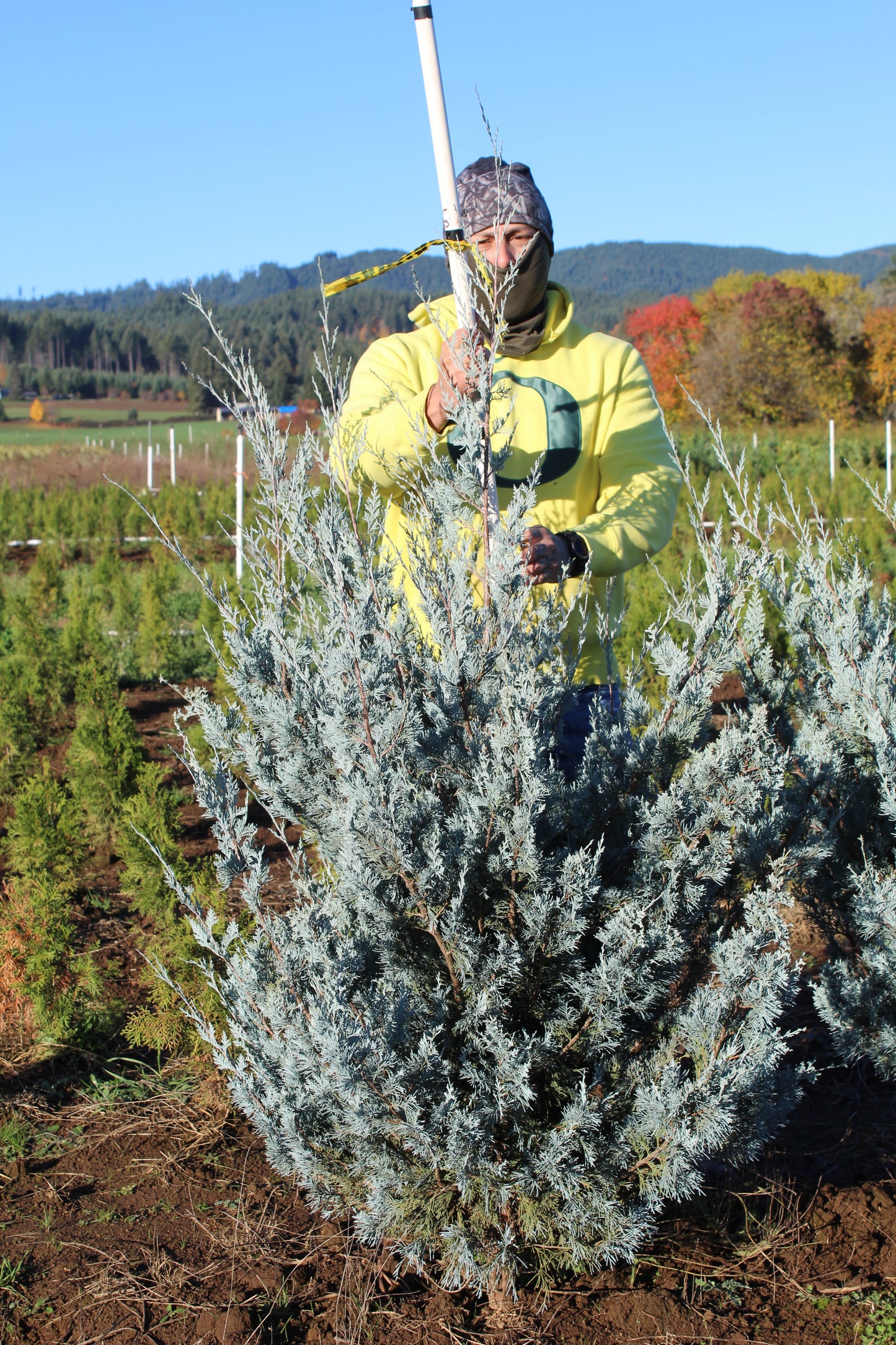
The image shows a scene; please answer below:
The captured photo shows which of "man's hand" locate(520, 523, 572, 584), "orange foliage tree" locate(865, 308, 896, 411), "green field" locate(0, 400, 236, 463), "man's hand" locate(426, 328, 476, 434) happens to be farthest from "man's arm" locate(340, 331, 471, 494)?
"orange foliage tree" locate(865, 308, 896, 411)

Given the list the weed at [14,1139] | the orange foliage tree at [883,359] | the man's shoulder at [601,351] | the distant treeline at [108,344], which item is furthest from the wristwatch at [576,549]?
the distant treeline at [108,344]

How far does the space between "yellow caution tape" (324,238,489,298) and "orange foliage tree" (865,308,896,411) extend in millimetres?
48763

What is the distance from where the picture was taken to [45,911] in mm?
3137

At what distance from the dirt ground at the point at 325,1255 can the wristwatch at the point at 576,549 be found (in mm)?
982

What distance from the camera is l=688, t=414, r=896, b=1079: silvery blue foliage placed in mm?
2275

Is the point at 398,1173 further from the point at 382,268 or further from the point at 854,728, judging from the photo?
the point at 382,268

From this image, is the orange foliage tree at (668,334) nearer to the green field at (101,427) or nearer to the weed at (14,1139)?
the green field at (101,427)

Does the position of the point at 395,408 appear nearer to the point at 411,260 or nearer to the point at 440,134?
the point at 411,260

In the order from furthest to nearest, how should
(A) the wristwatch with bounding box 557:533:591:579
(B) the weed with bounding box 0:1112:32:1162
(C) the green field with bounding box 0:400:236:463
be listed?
(C) the green field with bounding box 0:400:236:463 < (B) the weed with bounding box 0:1112:32:1162 < (A) the wristwatch with bounding box 557:533:591:579

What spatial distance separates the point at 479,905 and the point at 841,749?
1.18 meters

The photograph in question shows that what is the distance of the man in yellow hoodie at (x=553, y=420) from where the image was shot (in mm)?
2031

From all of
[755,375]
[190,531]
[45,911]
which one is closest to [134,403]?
[755,375]

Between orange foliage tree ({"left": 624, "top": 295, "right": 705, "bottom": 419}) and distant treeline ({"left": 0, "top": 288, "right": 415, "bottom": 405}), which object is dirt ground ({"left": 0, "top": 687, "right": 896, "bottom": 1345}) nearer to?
orange foliage tree ({"left": 624, "top": 295, "right": 705, "bottom": 419})

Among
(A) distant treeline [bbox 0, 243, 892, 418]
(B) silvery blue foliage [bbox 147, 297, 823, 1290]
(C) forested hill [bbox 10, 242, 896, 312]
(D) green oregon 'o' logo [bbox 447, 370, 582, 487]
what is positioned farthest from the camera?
(C) forested hill [bbox 10, 242, 896, 312]
